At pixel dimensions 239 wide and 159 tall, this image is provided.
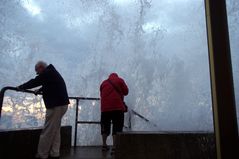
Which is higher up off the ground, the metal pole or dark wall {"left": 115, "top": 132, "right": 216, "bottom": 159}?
the metal pole

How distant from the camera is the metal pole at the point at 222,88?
4.03 feet

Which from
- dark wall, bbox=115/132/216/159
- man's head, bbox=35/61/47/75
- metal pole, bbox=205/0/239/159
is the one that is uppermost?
man's head, bbox=35/61/47/75

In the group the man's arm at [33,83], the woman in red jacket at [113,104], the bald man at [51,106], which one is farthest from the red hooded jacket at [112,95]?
the man's arm at [33,83]

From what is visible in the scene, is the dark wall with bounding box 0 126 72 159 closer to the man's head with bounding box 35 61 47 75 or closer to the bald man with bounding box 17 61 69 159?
the bald man with bounding box 17 61 69 159

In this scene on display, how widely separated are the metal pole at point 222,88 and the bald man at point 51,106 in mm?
3244

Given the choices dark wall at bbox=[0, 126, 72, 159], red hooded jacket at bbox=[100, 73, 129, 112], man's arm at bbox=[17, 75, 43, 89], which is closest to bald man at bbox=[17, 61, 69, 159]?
man's arm at bbox=[17, 75, 43, 89]

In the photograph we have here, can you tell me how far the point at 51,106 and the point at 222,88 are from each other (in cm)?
332

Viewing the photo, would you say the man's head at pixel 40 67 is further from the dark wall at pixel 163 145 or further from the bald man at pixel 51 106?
the dark wall at pixel 163 145

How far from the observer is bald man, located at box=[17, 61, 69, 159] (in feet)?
13.4

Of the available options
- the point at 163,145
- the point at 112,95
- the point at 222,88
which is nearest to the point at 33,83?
the point at 112,95

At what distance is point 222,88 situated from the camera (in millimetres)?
1256

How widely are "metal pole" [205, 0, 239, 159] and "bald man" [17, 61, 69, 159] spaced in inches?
128

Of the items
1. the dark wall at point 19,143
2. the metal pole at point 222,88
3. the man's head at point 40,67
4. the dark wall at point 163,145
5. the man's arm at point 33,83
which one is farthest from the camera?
the man's head at point 40,67

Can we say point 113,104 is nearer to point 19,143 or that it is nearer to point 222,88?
point 19,143
